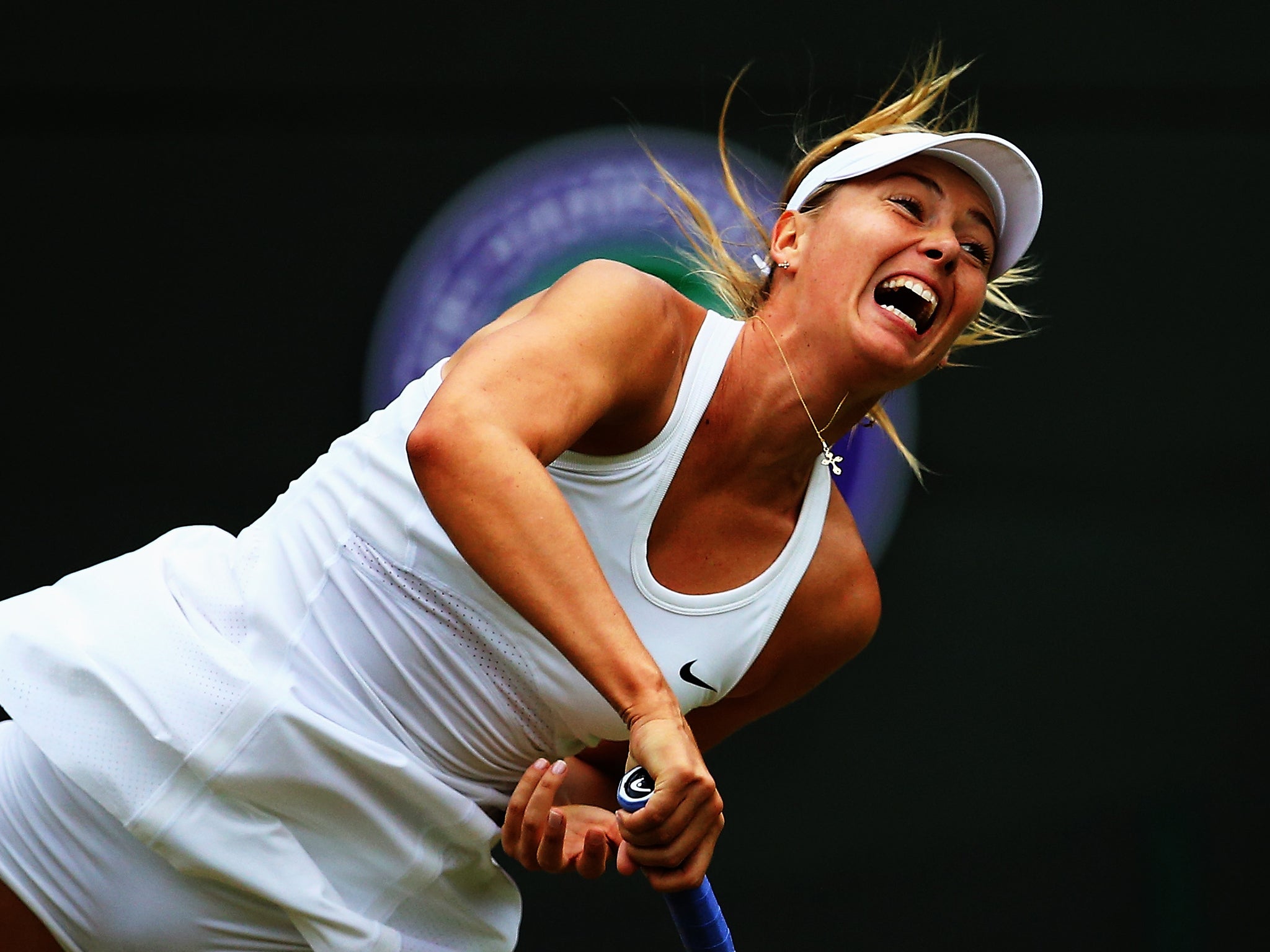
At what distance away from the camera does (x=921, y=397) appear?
7.09 ft

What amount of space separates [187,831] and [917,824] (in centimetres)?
137

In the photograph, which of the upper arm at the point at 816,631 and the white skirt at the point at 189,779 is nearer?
the white skirt at the point at 189,779

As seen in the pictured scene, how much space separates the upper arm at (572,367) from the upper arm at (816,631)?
0.86 feet

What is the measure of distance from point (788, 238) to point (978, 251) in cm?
18

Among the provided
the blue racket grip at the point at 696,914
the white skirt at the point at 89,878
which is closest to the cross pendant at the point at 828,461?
the blue racket grip at the point at 696,914

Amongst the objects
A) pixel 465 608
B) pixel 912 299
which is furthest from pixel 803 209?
pixel 465 608

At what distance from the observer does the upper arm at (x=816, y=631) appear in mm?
1310

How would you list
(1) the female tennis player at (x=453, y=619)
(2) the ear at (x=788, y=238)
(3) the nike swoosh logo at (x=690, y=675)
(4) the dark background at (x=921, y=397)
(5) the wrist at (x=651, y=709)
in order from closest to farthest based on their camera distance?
(5) the wrist at (x=651, y=709)
(1) the female tennis player at (x=453, y=619)
(3) the nike swoosh logo at (x=690, y=675)
(2) the ear at (x=788, y=238)
(4) the dark background at (x=921, y=397)

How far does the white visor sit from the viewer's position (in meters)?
1.23

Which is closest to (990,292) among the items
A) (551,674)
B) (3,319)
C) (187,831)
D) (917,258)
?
(917,258)

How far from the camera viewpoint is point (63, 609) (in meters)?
1.14

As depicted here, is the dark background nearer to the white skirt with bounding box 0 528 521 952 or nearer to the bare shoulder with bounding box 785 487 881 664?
the bare shoulder with bounding box 785 487 881 664

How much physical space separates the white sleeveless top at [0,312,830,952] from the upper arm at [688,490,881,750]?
0.26ft

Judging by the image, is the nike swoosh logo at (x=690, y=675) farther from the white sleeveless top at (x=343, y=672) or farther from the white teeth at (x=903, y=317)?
the white teeth at (x=903, y=317)
